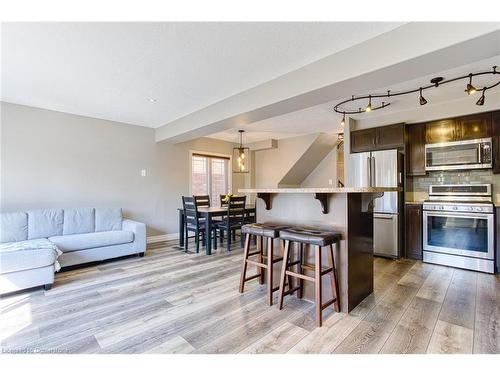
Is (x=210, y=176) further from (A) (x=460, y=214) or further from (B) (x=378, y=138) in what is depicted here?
(A) (x=460, y=214)

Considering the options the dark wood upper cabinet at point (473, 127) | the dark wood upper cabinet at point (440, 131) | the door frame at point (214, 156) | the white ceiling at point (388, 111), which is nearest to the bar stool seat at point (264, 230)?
the white ceiling at point (388, 111)

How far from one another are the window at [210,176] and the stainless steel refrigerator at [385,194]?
356 cm

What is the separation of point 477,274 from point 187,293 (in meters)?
3.66

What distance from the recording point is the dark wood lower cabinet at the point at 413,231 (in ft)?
12.8

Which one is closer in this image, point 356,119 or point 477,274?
point 477,274

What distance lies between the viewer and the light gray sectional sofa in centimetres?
272

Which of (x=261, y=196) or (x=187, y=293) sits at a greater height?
(x=261, y=196)

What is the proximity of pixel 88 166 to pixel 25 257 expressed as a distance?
2078mm

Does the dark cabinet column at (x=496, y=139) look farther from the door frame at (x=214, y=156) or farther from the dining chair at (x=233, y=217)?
the door frame at (x=214, y=156)

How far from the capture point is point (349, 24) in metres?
1.96

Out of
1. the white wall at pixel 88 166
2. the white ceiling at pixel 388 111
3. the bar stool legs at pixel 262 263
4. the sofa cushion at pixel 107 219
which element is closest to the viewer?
the bar stool legs at pixel 262 263
